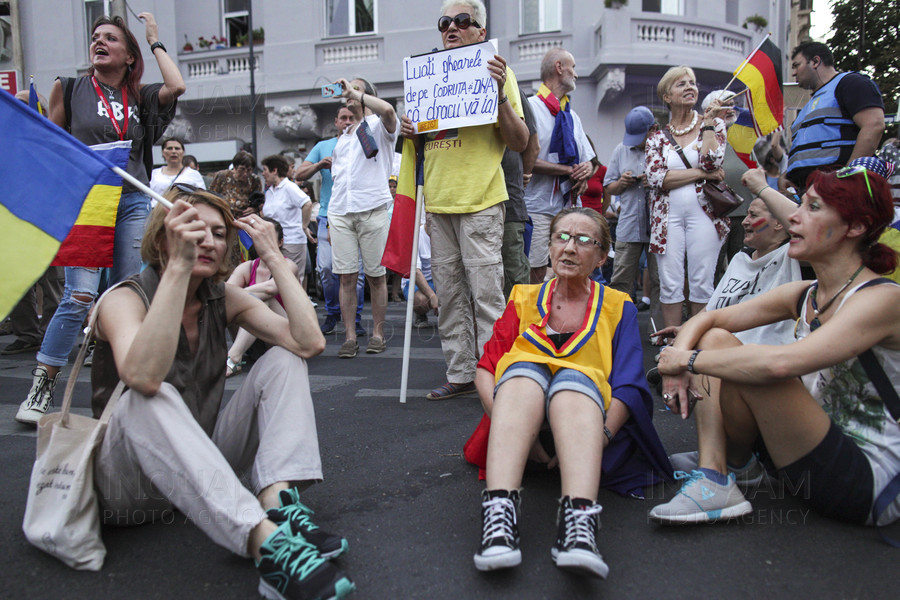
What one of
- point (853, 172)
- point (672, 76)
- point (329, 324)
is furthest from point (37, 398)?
point (672, 76)

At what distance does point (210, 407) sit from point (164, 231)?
0.62m

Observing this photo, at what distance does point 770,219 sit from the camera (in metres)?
3.66

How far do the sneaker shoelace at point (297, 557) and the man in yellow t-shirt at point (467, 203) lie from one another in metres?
2.44

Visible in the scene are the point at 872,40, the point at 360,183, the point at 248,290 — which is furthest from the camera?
the point at 872,40

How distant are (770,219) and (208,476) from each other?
3.01 m

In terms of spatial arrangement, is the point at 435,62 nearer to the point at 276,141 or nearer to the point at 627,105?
the point at 627,105

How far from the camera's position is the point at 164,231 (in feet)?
7.89

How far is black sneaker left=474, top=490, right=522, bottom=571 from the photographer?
2021mm

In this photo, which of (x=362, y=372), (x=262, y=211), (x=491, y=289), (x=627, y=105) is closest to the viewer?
(x=491, y=289)

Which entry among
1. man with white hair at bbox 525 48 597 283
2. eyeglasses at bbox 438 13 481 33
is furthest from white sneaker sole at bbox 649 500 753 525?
eyeglasses at bbox 438 13 481 33

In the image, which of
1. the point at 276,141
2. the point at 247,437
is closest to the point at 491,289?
the point at 247,437

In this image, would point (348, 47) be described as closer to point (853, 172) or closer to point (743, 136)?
point (743, 136)

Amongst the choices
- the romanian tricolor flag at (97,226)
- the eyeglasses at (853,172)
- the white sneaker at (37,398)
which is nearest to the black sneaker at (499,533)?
the eyeglasses at (853,172)

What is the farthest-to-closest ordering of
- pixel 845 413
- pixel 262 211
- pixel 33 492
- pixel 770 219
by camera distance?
pixel 262 211 → pixel 770 219 → pixel 845 413 → pixel 33 492
